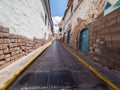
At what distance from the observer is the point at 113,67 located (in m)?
3.05

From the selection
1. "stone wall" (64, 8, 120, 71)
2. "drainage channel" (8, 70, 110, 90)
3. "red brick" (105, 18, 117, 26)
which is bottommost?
"drainage channel" (8, 70, 110, 90)

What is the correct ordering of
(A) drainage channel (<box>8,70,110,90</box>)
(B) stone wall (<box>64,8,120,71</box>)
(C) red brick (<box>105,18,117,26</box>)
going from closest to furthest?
(A) drainage channel (<box>8,70,110,90</box>), (B) stone wall (<box>64,8,120,71</box>), (C) red brick (<box>105,18,117,26</box>)

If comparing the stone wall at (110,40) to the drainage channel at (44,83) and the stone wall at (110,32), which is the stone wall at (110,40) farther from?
the drainage channel at (44,83)

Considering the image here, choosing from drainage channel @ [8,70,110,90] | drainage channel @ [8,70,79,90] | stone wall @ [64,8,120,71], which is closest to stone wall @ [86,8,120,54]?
stone wall @ [64,8,120,71]

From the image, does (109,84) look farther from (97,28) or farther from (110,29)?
(97,28)

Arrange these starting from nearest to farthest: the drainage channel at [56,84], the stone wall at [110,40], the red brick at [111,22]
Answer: the drainage channel at [56,84], the stone wall at [110,40], the red brick at [111,22]

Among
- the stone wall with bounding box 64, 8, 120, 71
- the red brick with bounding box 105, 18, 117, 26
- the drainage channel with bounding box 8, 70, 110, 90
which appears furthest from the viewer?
the red brick with bounding box 105, 18, 117, 26

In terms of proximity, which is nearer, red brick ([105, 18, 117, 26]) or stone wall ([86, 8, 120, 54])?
stone wall ([86, 8, 120, 54])

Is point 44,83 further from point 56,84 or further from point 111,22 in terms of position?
point 111,22

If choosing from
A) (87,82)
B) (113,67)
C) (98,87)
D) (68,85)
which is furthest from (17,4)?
(113,67)

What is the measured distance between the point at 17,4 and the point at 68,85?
153 inches

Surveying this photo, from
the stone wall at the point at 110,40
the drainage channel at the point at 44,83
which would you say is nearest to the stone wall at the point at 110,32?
the stone wall at the point at 110,40

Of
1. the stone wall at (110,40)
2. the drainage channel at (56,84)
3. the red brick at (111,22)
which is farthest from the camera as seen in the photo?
the red brick at (111,22)

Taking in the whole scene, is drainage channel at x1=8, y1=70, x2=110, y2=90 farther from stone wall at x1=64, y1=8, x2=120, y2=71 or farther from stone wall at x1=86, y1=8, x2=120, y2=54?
stone wall at x1=86, y1=8, x2=120, y2=54
